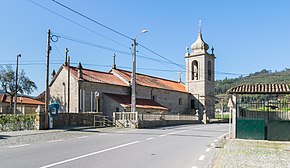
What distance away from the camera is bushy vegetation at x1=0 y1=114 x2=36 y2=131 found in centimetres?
2470

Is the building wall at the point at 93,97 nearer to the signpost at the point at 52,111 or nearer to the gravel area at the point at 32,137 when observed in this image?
the signpost at the point at 52,111

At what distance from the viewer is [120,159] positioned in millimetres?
9992

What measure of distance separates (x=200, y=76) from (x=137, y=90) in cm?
1820

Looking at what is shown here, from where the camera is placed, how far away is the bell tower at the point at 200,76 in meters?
56.8

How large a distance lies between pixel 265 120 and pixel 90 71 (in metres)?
29.1

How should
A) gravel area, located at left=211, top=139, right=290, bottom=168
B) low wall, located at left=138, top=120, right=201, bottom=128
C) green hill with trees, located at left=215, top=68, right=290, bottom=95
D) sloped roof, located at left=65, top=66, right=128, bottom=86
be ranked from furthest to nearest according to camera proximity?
green hill with trees, located at left=215, top=68, right=290, bottom=95 → sloped roof, located at left=65, top=66, right=128, bottom=86 → low wall, located at left=138, top=120, right=201, bottom=128 → gravel area, located at left=211, top=139, right=290, bottom=168

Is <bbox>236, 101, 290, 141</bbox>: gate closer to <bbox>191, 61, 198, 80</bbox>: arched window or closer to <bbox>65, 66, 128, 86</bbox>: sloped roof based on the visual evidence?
<bbox>65, 66, 128, 86</bbox>: sloped roof

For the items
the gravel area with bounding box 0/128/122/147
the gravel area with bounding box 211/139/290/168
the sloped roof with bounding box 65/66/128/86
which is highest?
the sloped roof with bounding box 65/66/128/86

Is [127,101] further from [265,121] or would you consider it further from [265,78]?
[265,78]

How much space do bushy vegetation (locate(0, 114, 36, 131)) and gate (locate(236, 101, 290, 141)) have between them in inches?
668

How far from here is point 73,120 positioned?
94.9 feet

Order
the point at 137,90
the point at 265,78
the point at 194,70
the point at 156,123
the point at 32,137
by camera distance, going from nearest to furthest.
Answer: the point at 32,137 < the point at 156,123 < the point at 137,90 < the point at 194,70 < the point at 265,78

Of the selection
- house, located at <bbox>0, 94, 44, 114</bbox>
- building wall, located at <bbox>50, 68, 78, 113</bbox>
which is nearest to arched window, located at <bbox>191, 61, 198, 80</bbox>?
building wall, located at <bbox>50, 68, 78, 113</bbox>

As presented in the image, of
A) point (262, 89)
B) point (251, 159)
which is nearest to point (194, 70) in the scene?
point (262, 89)
